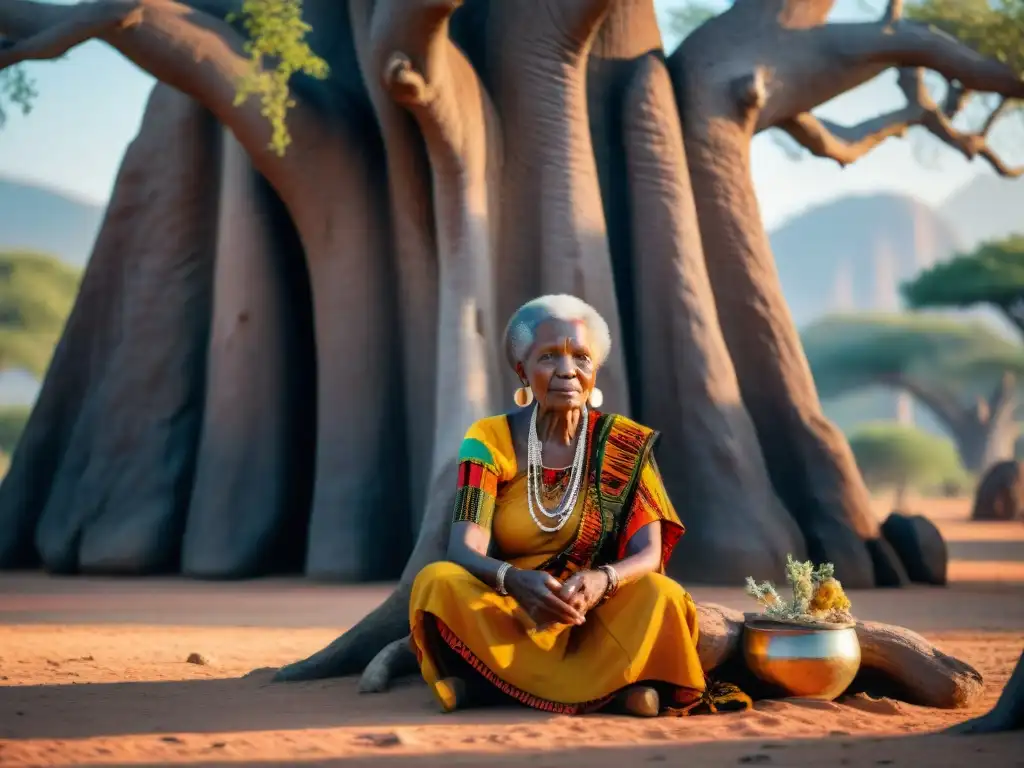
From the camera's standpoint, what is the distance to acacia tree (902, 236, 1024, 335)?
27781 mm

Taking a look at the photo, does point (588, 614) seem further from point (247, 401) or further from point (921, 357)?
point (921, 357)

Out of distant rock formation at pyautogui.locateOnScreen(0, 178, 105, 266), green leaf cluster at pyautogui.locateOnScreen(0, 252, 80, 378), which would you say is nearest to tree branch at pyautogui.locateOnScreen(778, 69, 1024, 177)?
green leaf cluster at pyautogui.locateOnScreen(0, 252, 80, 378)

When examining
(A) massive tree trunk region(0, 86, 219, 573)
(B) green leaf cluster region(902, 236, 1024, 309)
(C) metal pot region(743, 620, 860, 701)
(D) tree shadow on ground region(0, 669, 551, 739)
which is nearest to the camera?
(D) tree shadow on ground region(0, 669, 551, 739)

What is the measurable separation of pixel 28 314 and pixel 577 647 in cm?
3124

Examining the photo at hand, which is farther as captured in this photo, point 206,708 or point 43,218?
point 43,218

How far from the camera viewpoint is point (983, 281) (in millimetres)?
27984

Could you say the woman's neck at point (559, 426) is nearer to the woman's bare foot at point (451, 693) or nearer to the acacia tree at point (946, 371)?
the woman's bare foot at point (451, 693)

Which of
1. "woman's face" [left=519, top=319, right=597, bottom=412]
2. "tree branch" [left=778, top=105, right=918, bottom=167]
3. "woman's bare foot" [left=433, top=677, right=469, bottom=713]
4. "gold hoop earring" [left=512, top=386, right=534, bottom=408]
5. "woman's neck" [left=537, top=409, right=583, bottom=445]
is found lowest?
"woman's bare foot" [left=433, top=677, right=469, bottom=713]

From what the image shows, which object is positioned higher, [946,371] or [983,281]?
[983,281]

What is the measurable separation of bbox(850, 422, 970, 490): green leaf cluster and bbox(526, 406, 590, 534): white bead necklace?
112ft

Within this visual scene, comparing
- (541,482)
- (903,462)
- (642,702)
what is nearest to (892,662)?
(642,702)

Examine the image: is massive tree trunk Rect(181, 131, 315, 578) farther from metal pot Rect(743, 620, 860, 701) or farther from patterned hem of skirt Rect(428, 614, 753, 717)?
metal pot Rect(743, 620, 860, 701)

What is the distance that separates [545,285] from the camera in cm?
1020

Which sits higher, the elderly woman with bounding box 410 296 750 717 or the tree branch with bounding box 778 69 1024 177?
the tree branch with bounding box 778 69 1024 177
